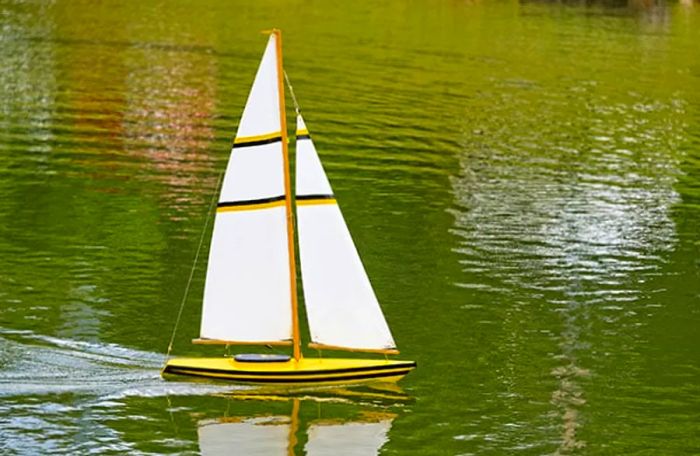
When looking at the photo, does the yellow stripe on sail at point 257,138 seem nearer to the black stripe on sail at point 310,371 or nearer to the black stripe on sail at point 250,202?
the black stripe on sail at point 250,202

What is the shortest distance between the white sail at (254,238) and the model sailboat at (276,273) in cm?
2

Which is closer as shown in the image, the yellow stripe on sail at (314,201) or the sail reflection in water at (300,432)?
the sail reflection in water at (300,432)

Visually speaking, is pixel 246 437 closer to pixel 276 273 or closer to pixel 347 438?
pixel 347 438

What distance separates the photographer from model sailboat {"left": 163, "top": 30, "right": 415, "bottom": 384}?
39.3 m

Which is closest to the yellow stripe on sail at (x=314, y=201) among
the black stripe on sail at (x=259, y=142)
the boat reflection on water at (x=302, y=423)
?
the black stripe on sail at (x=259, y=142)

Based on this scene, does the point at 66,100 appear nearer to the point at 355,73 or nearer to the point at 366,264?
the point at 355,73

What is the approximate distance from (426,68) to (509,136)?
2482 cm

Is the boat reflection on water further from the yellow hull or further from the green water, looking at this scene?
the yellow hull

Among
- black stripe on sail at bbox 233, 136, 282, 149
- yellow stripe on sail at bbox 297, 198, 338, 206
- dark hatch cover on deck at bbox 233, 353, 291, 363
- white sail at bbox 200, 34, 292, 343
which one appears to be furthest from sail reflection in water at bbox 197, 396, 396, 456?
black stripe on sail at bbox 233, 136, 282, 149

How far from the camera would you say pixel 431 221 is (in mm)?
64375

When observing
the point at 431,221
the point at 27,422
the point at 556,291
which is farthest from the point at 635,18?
the point at 27,422

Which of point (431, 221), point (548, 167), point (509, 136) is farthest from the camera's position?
point (509, 136)

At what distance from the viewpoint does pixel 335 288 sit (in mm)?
40094

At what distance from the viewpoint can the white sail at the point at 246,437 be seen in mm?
37562
